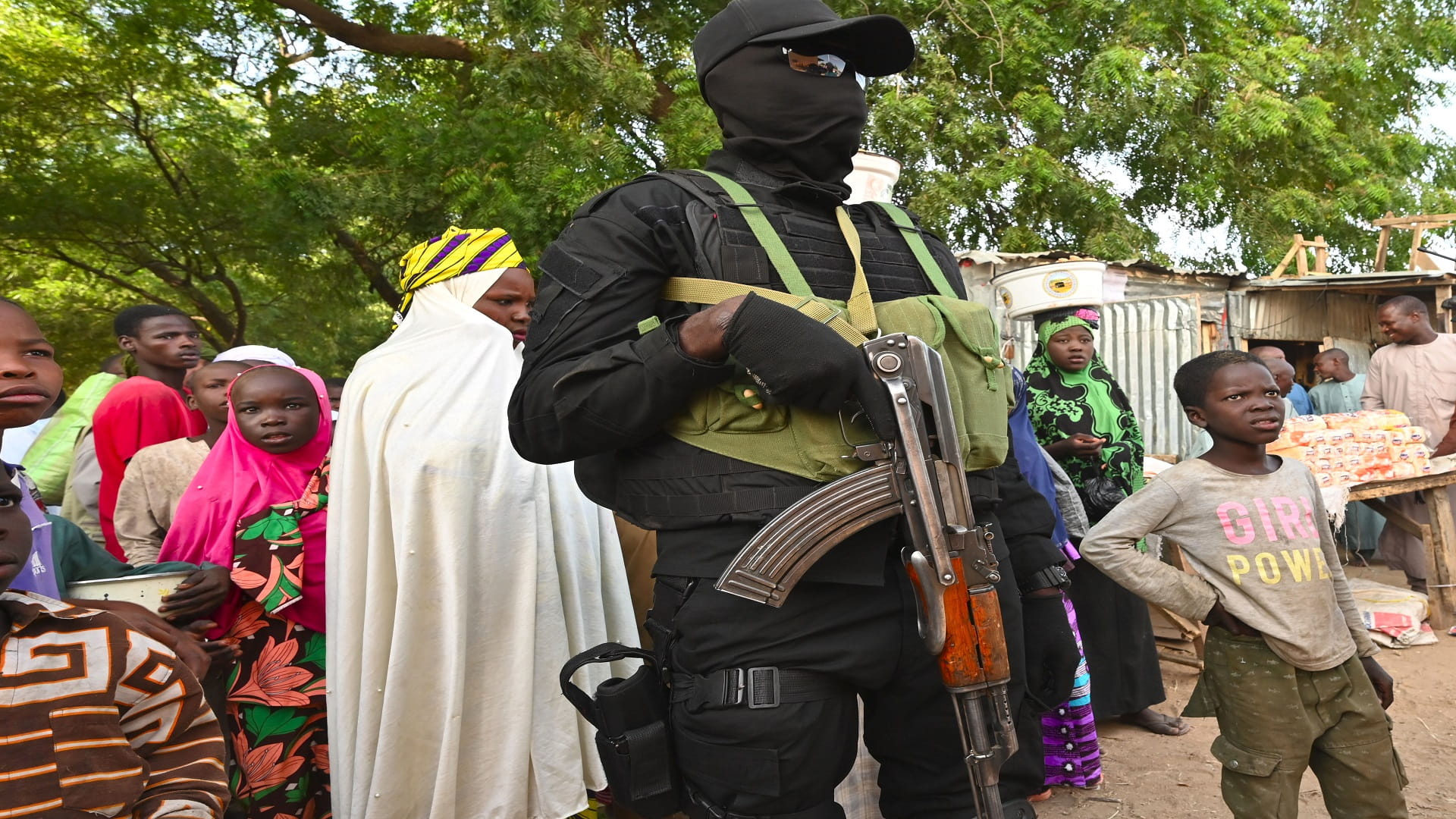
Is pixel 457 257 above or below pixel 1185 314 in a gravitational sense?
below

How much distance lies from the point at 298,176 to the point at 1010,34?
6719mm

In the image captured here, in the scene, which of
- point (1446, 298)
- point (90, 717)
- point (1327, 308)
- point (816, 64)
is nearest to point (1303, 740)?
point (816, 64)

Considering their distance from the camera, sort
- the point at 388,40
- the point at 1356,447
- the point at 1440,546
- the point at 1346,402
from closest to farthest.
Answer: the point at 1356,447, the point at 1440,546, the point at 1346,402, the point at 388,40

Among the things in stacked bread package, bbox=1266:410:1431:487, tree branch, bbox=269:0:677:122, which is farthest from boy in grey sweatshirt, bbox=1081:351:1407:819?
tree branch, bbox=269:0:677:122

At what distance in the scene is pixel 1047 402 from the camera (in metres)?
4.33

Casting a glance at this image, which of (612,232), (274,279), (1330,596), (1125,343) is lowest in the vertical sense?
(1330,596)

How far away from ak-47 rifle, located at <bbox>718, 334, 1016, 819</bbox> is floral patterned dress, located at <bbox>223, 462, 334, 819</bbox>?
67.6 inches

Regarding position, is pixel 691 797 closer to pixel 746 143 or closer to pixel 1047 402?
pixel 746 143

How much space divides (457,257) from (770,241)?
1626 mm

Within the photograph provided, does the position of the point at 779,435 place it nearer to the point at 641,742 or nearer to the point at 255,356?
the point at 641,742

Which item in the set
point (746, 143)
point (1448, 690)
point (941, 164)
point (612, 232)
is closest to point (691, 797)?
point (612, 232)

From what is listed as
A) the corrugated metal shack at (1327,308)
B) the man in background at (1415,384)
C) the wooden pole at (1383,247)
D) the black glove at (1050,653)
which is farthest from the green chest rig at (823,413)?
the wooden pole at (1383,247)

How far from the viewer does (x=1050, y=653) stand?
6.67 feet

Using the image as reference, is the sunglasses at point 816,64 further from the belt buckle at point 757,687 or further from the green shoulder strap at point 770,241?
the belt buckle at point 757,687
